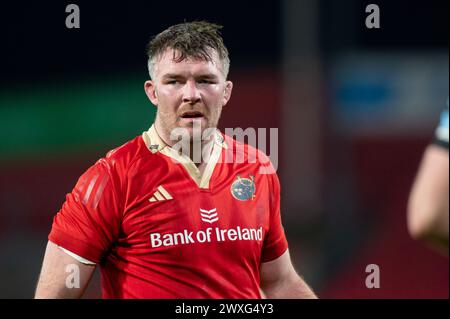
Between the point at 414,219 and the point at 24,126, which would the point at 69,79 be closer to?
the point at 24,126

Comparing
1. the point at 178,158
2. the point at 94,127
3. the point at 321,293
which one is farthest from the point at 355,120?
the point at 178,158

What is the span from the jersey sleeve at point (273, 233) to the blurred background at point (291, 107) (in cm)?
715

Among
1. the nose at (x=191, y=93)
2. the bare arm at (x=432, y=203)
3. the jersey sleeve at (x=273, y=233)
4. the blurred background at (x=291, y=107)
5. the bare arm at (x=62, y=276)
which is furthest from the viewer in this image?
the blurred background at (x=291, y=107)

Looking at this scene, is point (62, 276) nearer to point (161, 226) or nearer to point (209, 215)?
point (161, 226)

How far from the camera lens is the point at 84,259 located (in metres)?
3.48

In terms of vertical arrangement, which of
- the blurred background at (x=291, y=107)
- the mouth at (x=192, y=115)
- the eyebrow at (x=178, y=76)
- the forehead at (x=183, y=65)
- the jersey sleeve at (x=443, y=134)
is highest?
the forehead at (x=183, y=65)

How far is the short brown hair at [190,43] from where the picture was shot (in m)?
3.58

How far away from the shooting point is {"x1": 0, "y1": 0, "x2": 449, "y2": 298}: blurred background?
11359 mm

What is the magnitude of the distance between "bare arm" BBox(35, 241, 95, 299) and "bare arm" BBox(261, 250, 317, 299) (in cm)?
80

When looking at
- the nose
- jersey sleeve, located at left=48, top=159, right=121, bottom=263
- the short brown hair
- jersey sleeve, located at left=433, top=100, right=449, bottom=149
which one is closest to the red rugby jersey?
jersey sleeve, located at left=48, top=159, right=121, bottom=263

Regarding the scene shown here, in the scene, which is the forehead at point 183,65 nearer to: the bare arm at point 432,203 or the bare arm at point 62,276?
the bare arm at point 62,276

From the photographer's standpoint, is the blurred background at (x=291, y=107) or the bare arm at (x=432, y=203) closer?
the bare arm at (x=432, y=203)

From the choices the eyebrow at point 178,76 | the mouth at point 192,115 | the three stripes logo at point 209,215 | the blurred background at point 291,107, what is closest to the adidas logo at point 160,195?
the three stripes logo at point 209,215

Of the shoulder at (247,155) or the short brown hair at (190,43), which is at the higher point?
the short brown hair at (190,43)
